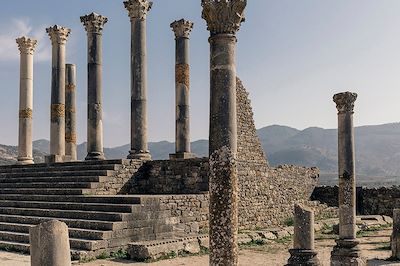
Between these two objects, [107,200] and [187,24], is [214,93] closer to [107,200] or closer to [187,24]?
[107,200]

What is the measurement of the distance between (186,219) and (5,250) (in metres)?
5.59

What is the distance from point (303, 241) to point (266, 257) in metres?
3.40

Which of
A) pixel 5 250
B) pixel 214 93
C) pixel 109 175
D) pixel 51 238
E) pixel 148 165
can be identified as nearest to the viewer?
pixel 51 238

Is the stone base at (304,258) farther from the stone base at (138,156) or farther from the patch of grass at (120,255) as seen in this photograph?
the stone base at (138,156)

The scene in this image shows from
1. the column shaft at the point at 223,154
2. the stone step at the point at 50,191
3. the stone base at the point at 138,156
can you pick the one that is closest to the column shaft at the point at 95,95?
the stone base at the point at 138,156

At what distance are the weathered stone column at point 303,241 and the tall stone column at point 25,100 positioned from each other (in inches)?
710

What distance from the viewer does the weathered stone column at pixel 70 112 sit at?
27.9 m

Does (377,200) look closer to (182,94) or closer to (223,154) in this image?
(182,94)

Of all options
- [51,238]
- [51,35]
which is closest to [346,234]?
[51,238]

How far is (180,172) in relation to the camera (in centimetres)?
2111

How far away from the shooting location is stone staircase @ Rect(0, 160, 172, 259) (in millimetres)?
14609

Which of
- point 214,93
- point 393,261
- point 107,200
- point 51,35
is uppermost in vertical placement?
point 51,35

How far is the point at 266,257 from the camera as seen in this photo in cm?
1483

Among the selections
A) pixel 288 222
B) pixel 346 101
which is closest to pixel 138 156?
pixel 288 222
